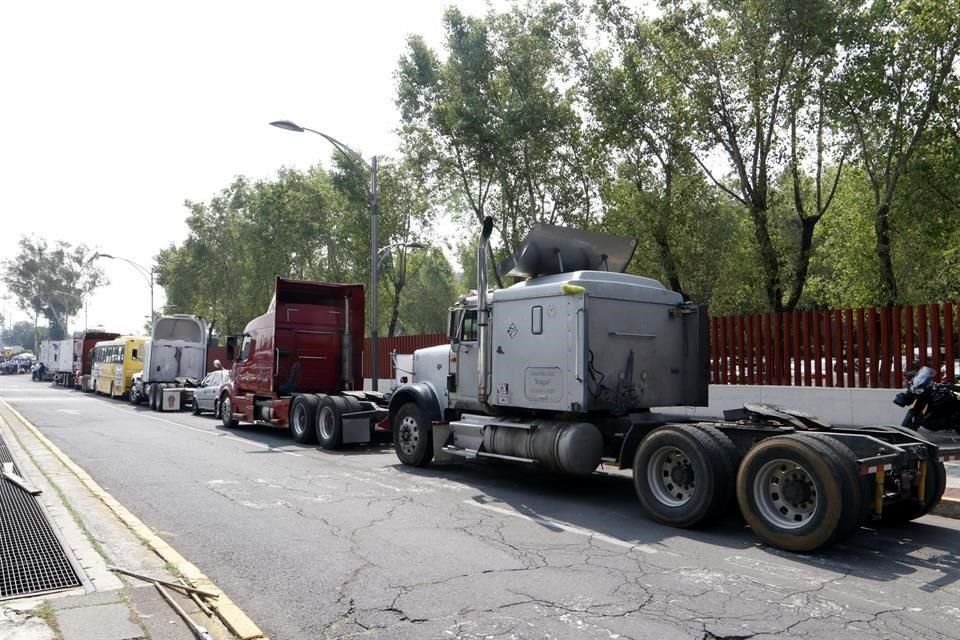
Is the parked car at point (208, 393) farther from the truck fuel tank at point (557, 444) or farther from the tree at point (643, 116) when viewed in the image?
the truck fuel tank at point (557, 444)

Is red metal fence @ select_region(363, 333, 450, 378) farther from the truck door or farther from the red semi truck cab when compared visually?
the truck door

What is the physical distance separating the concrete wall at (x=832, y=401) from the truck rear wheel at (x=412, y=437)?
12.2ft

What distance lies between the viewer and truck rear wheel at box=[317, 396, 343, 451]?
13.8 metres

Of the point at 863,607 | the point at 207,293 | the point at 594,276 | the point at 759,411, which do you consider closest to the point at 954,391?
the point at 759,411

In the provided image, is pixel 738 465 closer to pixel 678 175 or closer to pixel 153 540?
pixel 153 540

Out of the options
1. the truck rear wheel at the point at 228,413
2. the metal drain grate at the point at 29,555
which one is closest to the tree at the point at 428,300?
the truck rear wheel at the point at 228,413

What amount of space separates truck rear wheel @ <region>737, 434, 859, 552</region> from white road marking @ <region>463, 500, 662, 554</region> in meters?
1.00

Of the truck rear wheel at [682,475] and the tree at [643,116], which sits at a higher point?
the tree at [643,116]

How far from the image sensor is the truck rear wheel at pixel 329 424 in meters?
13.8

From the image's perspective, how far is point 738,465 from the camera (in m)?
7.16

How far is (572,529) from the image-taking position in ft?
24.1

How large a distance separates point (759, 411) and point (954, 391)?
190 inches

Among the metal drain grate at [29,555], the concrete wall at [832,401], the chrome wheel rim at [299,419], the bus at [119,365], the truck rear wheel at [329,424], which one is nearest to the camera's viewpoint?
the metal drain grate at [29,555]

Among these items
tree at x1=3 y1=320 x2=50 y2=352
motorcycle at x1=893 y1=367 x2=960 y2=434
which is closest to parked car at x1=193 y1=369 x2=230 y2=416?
motorcycle at x1=893 y1=367 x2=960 y2=434
